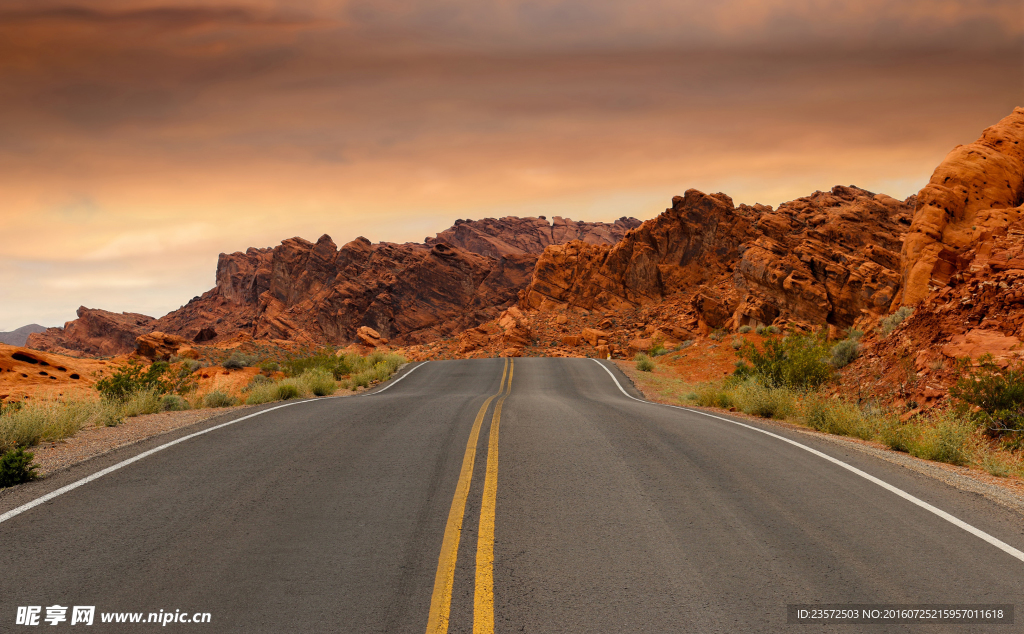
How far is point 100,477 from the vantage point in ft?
21.9

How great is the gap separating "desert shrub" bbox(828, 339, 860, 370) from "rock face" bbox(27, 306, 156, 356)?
123 metres

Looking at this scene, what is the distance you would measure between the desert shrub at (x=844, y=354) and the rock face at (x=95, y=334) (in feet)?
403

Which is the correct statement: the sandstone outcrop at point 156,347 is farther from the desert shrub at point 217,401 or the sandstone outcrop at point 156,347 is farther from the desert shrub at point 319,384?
the desert shrub at point 217,401

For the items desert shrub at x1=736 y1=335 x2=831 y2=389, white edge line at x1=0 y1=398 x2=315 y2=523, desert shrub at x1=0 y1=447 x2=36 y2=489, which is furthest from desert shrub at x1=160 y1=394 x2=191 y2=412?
desert shrub at x1=736 y1=335 x2=831 y2=389

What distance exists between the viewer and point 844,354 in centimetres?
1841

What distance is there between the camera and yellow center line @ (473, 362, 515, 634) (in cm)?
366

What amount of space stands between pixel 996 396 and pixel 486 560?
11.6 metres

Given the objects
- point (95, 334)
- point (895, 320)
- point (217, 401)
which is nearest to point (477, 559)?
point (217, 401)

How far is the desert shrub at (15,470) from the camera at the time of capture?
6477 mm

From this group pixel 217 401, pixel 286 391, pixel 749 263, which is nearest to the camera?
pixel 217 401

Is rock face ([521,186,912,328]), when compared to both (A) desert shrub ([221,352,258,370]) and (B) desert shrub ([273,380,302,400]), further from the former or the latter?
(A) desert shrub ([221,352,258,370])

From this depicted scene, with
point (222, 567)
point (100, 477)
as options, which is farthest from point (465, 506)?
point (100, 477)

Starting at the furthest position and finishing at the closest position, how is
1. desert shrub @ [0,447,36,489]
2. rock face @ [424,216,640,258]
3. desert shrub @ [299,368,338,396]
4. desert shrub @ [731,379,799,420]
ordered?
rock face @ [424,216,640,258] → desert shrub @ [299,368,338,396] → desert shrub @ [731,379,799,420] → desert shrub @ [0,447,36,489]

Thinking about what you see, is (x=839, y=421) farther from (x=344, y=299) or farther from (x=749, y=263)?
(x=344, y=299)
